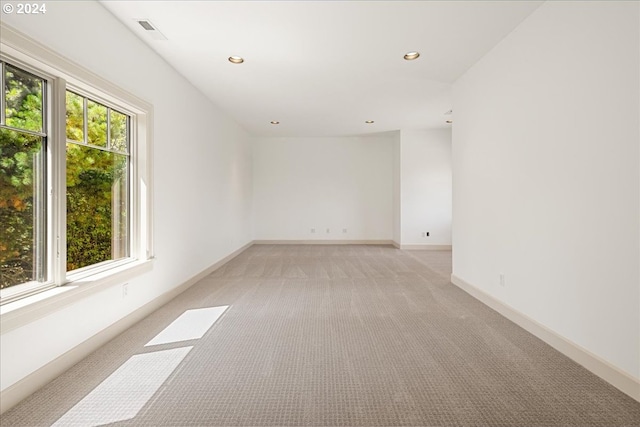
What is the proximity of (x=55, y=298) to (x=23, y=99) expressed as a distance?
4.34 ft

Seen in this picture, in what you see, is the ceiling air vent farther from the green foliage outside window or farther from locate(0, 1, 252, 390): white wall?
the green foliage outside window

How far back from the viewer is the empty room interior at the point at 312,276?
2.07 meters

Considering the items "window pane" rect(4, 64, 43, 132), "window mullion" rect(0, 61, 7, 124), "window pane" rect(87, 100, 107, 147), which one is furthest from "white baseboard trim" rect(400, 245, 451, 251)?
"window mullion" rect(0, 61, 7, 124)

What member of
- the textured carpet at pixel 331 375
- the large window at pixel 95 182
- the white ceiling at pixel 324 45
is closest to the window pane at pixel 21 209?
the large window at pixel 95 182

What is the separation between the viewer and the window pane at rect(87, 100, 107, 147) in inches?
118

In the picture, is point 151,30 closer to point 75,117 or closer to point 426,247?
point 75,117

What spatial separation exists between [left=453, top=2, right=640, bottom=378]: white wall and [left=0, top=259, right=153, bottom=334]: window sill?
143 inches

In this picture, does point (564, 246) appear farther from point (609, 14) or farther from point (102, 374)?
point (102, 374)

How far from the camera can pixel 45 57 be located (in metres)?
2.25

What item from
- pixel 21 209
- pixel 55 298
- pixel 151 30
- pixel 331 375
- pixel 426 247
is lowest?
pixel 331 375

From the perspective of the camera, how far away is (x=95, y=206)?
3.08 metres

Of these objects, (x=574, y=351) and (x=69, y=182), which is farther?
(x=69, y=182)

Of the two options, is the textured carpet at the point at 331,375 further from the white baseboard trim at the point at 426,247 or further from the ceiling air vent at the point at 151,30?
the white baseboard trim at the point at 426,247

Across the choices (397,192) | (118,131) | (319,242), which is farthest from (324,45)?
(319,242)
